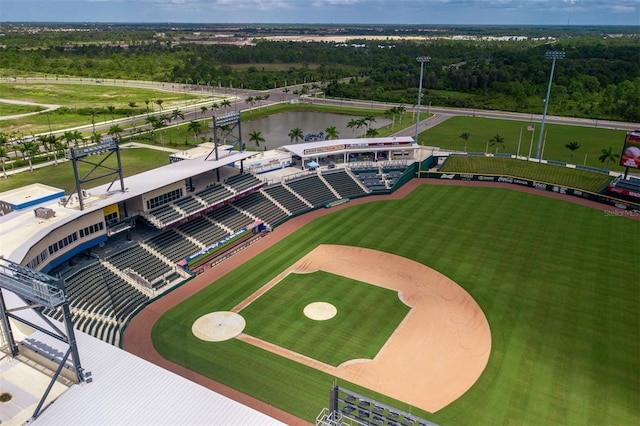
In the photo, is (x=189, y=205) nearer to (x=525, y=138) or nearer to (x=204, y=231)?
(x=204, y=231)

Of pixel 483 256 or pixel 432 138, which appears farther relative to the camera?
pixel 432 138

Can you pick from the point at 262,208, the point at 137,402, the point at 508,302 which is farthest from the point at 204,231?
the point at 508,302

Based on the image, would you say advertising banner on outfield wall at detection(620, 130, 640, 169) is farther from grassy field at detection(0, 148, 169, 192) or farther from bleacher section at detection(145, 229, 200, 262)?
grassy field at detection(0, 148, 169, 192)

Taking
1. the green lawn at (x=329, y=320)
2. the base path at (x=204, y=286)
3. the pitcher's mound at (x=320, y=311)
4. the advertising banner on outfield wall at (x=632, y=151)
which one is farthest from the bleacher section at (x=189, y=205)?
the advertising banner on outfield wall at (x=632, y=151)

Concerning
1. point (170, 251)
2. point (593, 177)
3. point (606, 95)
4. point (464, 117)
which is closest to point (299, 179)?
point (170, 251)

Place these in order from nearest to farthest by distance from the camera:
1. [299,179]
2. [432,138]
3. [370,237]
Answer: [370,237] → [299,179] → [432,138]

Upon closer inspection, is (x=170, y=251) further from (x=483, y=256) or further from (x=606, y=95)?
(x=606, y=95)
